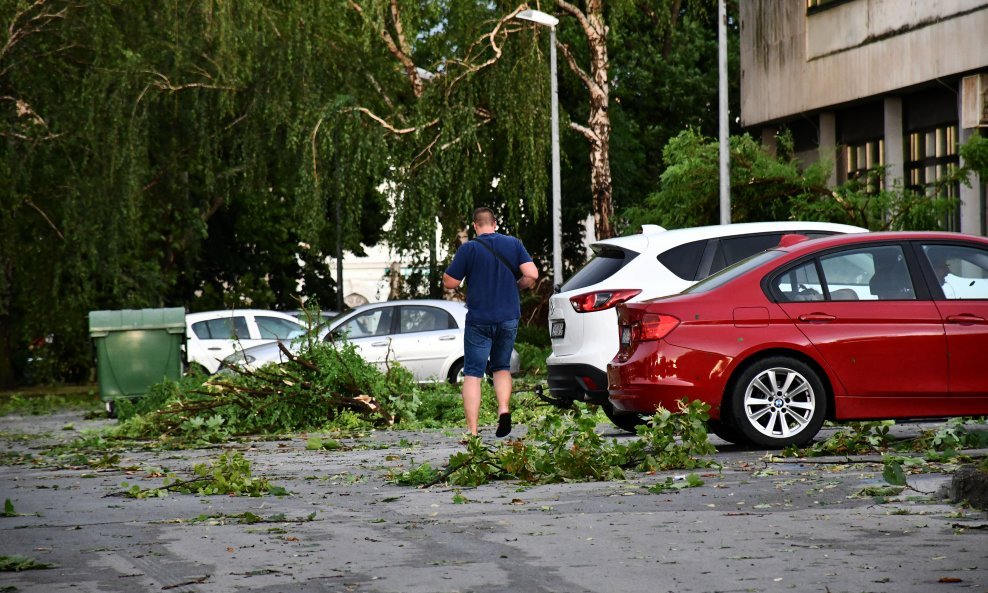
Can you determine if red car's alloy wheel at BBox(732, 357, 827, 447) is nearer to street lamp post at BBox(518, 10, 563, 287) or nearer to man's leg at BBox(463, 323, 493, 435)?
man's leg at BBox(463, 323, 493, 435)

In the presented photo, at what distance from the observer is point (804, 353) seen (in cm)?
1207

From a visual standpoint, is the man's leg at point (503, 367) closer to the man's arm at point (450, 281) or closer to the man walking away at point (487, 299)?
the man walking away at point (487, 299)

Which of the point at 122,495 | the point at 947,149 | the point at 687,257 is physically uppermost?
the point at 947,149

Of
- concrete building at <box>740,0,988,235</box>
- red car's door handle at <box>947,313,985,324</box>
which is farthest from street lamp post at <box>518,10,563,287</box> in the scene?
red car's door handle at <box>947,313,985,324</box>

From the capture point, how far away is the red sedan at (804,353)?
12008 millimetres

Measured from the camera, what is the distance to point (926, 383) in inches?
473

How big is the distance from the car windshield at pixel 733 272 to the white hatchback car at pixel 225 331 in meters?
16.1

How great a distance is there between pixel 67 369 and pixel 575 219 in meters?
13.7

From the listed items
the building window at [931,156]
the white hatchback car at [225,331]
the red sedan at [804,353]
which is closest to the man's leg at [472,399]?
the red sedan at [804,353]

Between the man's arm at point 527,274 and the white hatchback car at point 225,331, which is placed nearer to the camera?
the man's arm at point 527,274

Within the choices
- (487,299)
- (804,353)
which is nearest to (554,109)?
(487,299)

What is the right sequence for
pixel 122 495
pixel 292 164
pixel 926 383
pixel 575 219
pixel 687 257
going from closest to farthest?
pixel 122 495, pixel 926 383, pixel 687 257, pixel 292 164, pixel 575 219

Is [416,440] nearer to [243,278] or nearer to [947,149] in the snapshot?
[947,149]

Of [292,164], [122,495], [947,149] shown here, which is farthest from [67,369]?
[122,495]
